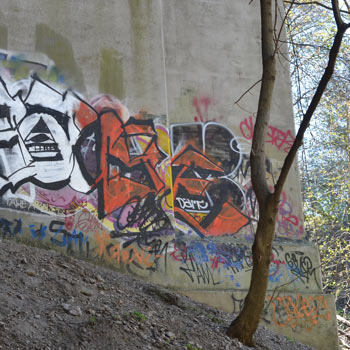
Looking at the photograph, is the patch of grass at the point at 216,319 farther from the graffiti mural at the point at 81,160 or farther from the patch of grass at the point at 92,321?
the patch of grass at the point at 92,321

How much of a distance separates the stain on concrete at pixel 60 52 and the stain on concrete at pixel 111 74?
0.37 m

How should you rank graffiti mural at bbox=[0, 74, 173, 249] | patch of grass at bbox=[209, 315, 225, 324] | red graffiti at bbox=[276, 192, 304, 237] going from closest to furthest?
patch of grass at bbox=[209, 315, 225, 324]
graffiti mural at bbox=[0, 74, 173, 249]
red graffiti at bbox=[276, 192, 304, 237]

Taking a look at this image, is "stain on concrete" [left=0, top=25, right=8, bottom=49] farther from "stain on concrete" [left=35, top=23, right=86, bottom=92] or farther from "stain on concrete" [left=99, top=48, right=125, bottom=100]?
"stain on concrete" [left=99, top=48, right=125, bottom=100]

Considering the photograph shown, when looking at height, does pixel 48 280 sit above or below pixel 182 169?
below

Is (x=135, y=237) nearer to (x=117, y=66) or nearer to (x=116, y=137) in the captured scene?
(x=116, y=137)

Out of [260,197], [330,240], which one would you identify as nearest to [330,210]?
[330,240]

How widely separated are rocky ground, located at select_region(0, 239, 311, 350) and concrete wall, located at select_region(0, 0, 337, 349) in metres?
0.89

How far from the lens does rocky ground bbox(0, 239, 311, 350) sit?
5.37 m

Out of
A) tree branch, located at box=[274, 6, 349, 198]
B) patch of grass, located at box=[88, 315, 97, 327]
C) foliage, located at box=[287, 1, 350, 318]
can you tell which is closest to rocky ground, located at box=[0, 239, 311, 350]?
patch of grass, located at box=[88, 315, 97, 327]

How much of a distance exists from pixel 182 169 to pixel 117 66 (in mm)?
2204

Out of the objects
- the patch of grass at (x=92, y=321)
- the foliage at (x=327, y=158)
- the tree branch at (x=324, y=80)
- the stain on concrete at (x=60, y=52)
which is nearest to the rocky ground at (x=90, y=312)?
the patch of grass at (x=92, y=321)

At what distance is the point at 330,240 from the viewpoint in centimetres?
1688

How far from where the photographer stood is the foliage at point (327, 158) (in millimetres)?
16594

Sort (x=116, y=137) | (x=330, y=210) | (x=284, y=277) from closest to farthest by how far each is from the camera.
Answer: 1. (x=116, y=137)
2. (x=284, y=277)
3. (x=330, y=210)
